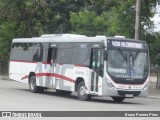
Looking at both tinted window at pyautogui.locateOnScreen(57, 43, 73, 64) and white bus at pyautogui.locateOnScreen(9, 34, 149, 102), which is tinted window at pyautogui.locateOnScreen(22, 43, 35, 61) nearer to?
white bus at pyautogui.locateOnScreen(9, 34, 149, 102)

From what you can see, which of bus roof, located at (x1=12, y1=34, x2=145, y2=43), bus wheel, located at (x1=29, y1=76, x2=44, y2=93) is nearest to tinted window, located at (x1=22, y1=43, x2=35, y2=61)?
bus roof, located at (x1=12, y1=34, x2=145, y2=43)

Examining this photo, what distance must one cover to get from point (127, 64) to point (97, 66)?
1.42 m

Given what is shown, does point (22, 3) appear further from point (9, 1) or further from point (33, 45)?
point (33, 45)

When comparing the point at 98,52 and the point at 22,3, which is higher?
the point at 22,3

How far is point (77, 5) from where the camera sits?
189 ft

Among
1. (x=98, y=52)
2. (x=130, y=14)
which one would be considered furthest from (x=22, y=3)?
(x=98, y=52)

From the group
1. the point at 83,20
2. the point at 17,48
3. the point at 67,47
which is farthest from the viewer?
the point at 83,20

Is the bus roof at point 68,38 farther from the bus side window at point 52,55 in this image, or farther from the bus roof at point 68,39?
the bus side window at point 52,55

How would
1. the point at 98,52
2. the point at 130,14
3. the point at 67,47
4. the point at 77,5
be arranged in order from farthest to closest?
the point at 77,5, the point at 130,14, the point at 67,47, the point at 98,52

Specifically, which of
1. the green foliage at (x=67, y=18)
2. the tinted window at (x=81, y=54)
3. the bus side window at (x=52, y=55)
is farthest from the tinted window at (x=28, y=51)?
the green foliage at (x=67, y=18)

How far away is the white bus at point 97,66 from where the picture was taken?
25.6 m

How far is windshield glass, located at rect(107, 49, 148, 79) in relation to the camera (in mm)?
25656

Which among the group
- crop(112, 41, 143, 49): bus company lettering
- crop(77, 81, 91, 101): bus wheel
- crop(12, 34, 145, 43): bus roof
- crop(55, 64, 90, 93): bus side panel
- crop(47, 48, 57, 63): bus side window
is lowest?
crop(77, 81, 91, 101): bus wheel

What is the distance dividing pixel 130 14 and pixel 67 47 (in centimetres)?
955
